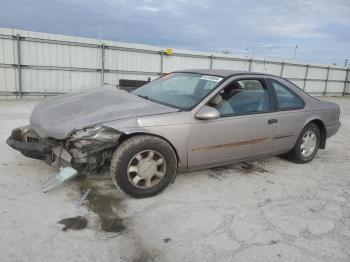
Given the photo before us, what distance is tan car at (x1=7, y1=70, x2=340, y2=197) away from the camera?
3.51 m

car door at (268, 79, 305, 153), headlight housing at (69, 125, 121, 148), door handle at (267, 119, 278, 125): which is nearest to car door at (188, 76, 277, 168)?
door handle at (267, 119, 278, 125)

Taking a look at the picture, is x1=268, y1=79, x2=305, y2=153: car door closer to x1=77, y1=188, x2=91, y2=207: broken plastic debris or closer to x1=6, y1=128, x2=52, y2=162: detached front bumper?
x1=77, y1=188, x2=91, y2=207: broken plastic debris

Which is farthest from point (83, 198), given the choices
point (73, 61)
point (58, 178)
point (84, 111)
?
point (73, 61)

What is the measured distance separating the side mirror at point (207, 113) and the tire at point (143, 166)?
0.52 meters

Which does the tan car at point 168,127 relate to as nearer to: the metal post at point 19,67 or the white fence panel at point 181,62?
the metal post at point 19,67

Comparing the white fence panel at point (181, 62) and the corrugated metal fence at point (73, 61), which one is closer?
the corrugated metal fence at point (73, 61)

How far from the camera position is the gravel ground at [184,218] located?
2.74 m

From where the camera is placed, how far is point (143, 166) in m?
3.61

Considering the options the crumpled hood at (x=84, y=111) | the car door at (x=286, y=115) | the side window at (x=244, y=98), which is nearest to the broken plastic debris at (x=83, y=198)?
the crumpled hood at (x=84, y=111)

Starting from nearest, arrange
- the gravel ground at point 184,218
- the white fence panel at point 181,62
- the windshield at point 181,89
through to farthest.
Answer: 1. the gravel ground at point 184,218
2. the windshield at point 181,89
3. the white fence panel at point 181,62

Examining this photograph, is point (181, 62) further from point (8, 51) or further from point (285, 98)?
point (285, 98)

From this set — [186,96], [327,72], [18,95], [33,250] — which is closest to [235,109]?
[186,96]

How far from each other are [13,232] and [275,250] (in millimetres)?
2287

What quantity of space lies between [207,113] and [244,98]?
877mm
